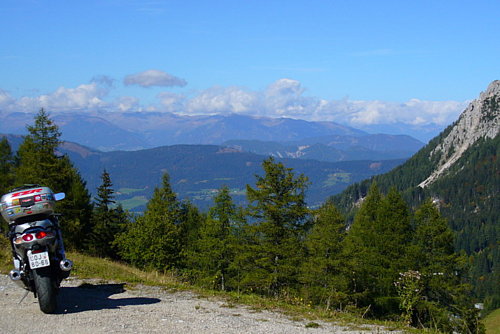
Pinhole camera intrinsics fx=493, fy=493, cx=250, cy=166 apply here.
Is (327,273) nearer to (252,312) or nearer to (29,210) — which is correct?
(252,312)

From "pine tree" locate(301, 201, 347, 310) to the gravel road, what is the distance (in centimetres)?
1650

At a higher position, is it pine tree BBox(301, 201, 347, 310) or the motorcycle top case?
the motorcycle top case

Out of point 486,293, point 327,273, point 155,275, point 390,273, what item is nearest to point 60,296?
point 155,275

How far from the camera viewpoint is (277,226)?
29047mm

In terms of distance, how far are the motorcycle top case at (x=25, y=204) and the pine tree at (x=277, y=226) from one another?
1909cm

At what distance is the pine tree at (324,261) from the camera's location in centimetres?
2811

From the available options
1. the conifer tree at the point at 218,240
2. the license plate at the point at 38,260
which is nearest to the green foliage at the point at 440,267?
the conifer tree at the point at 218,240

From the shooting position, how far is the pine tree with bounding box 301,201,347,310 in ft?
92.2

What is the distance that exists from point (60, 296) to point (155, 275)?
12.4ft

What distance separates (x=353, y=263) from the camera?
29.9m

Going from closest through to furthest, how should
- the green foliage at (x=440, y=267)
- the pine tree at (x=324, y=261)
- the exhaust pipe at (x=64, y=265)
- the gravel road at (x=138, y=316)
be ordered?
1. the gravel road at (x=138, y=316)
2. the exhaust pipe at (x=64, y=265)
3. the pine tree at (x=324, y=261)
4. the green foliage at (x=440, y=267)

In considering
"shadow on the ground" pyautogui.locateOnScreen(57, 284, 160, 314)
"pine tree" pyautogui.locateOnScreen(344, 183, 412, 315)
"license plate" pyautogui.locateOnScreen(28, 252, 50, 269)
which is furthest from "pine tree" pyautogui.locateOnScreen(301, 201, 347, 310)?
"license plate" pyautogui.locateOnScreen(28, 252, 50, 269)

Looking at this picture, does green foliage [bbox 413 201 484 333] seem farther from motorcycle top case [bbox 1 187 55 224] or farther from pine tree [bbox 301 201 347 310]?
motorcycle top case [bbox 1 187 55 224]

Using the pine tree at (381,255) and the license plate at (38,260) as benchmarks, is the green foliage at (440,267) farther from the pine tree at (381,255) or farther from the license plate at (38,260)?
the license plate at (38,260)
